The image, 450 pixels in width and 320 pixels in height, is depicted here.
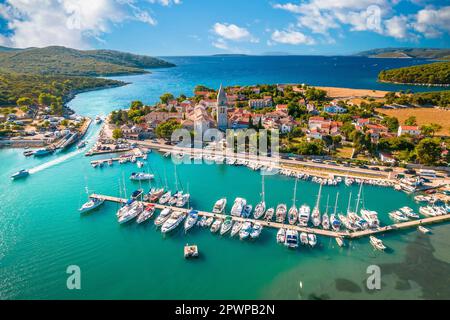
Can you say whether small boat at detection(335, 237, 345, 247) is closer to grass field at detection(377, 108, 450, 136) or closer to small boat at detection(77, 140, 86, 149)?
grass field at detection(377, 108, 450, 136)

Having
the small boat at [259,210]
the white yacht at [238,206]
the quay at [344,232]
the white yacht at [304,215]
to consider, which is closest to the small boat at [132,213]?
the quay at [344,232]

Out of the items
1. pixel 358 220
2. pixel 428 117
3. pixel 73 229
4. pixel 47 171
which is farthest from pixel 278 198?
pixel 428 117

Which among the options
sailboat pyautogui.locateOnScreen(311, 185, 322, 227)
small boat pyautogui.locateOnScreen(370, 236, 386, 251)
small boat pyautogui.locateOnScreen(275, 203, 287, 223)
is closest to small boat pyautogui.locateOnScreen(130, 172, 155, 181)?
small boat pyautogui.locateOnScreen(275, 203, 287, 223)

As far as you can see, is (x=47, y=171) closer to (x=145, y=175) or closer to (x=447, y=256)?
(x=145, y=175)

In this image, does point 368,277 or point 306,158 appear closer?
point 368,277

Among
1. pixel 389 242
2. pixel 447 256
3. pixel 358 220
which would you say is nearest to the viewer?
pixel 447 256
